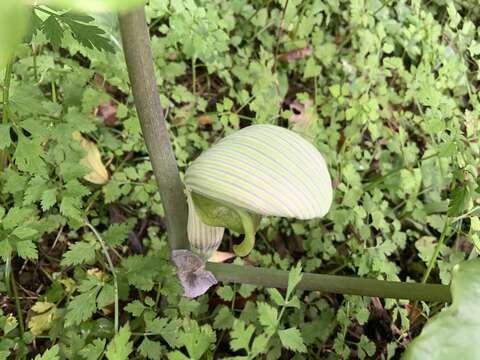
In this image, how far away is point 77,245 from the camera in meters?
1.00

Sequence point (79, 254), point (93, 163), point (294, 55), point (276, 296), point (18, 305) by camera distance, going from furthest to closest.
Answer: point (294, 55), point (93, 163), point (18, 305), point (79, 254), point (276, 296)

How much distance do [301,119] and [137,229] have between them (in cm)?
62

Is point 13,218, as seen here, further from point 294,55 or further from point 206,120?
point 294,55

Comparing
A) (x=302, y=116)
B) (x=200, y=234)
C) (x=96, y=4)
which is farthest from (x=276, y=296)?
(x=302, y=116)

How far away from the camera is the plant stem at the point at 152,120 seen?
0.68m

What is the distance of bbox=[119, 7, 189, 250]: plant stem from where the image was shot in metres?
0.68

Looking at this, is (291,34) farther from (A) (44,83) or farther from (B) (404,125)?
(A) (44,83)

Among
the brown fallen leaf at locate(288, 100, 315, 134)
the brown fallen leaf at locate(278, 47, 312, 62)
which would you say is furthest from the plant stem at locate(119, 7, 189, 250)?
the brown fallen leaf at locate(278, 47, 312, 62)

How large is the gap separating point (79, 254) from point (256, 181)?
1.38ft

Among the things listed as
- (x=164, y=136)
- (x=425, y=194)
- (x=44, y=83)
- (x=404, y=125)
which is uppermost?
(x=164, y=136)

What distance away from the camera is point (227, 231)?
148cm

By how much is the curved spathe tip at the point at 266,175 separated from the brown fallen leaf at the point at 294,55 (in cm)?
102

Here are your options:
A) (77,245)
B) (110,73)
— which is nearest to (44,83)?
(110,73)

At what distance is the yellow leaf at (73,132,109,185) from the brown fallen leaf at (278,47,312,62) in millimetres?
741
